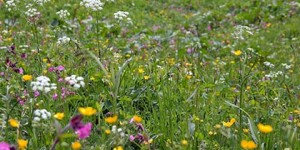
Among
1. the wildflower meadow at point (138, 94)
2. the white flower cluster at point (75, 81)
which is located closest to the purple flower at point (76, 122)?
the wildflower meadow at point (138, 94)

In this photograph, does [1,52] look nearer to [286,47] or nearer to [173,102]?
[173,102]

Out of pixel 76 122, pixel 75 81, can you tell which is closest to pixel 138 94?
pixel 75 81

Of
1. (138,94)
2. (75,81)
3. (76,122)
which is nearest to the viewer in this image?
(76,122)

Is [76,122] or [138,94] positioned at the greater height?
[76,122]

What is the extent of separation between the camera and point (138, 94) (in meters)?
3.57

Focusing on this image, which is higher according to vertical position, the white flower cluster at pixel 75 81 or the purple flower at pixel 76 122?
the purple flower at pixel 76 122

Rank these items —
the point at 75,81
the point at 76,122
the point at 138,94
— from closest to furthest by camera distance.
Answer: the point at 76,122, the point at 75,81, the point at 138,94

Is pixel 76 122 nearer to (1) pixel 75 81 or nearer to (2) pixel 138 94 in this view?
(1) pixel 75 81

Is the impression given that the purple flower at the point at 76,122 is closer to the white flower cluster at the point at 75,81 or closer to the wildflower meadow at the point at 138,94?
the wildflower meadow at the point at 138,94

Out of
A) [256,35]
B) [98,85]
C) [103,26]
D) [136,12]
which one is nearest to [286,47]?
[256,35]

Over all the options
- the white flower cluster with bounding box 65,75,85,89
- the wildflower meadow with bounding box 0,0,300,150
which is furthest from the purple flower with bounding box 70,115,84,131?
the white flower cluster with bounding box 65,75,85,89

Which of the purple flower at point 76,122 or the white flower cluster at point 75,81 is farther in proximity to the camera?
the white flower cluster at point 75,81

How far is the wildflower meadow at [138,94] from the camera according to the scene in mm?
2271

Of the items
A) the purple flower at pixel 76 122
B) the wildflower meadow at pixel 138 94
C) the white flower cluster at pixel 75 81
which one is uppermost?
the purple flower at pixel 76 122
